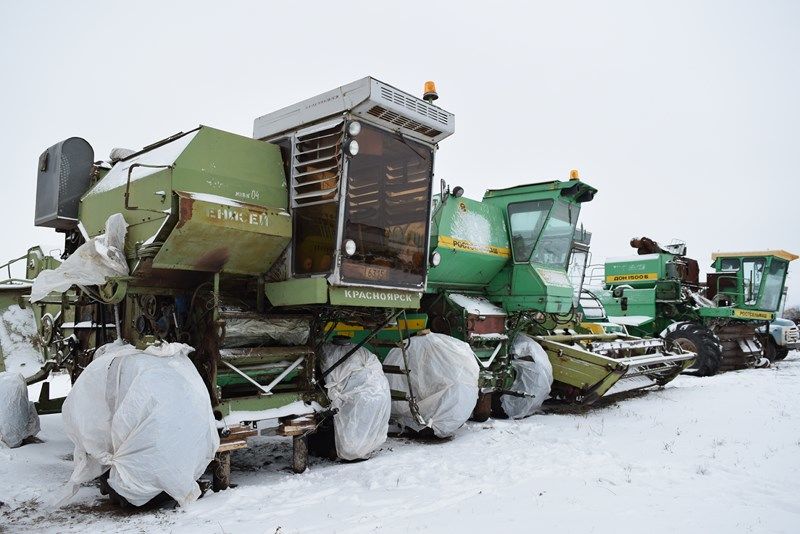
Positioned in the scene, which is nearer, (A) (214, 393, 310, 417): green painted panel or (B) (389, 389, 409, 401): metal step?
(A) (214, 393, 310, 417): green painted panel

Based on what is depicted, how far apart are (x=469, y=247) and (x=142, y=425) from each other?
5.00 metres

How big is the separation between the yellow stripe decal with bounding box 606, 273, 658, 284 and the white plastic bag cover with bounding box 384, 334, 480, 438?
9007 millimetres

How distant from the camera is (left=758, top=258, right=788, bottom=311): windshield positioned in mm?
13852

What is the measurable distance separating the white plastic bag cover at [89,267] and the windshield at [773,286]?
14105 millimetres

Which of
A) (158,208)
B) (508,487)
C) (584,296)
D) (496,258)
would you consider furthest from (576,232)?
(158,208)

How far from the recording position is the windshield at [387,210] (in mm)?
4898

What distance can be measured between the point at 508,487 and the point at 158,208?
3414mm

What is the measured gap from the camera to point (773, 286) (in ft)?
46.4

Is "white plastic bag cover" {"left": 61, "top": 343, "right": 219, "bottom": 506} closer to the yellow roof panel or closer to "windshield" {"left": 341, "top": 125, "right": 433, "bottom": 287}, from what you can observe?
"windshield" {"left": 341, "top": 125, "right": 433, "bottom": 287}

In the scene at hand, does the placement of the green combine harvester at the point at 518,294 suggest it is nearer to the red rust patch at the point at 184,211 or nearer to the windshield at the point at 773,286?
the red rust patch at the point at 184,211

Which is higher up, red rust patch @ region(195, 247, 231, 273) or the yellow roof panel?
the yellow roof panel

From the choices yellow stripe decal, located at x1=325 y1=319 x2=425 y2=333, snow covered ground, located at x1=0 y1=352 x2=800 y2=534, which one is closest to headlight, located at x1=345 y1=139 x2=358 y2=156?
yellow stripe decal, located at x1=325 y1=319 x2=425 y2=333

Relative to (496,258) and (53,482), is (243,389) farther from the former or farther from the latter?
(496,258)

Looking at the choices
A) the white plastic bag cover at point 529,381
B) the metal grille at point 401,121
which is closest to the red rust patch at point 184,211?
the metal grille at point 401,121
